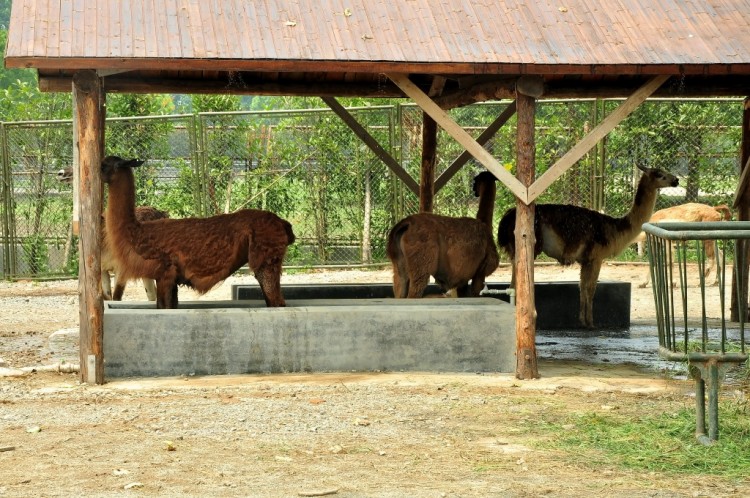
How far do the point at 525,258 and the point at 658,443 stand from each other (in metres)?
3.17

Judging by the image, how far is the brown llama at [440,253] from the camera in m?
12.5

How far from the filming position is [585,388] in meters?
10.1

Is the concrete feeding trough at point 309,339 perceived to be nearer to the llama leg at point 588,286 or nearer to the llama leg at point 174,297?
the llama leg at point 174,297

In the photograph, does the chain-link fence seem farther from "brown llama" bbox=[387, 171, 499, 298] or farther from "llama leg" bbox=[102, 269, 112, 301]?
"brown llama" bbox=[387, 171, 499, 298]

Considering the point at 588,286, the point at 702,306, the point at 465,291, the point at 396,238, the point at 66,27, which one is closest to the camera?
the point at 702,306

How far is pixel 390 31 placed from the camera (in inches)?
412

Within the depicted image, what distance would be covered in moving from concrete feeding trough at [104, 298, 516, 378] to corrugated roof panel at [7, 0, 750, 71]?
229 cm

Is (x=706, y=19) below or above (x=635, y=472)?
above

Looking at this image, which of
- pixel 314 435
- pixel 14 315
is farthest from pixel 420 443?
pixel 14 315

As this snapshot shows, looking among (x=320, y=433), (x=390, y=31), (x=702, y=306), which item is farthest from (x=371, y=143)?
(x=702, y=306)

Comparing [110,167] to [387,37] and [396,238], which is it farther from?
[396,238]

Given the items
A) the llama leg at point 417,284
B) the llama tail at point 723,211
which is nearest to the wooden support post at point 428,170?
the llama leg at point 417,284

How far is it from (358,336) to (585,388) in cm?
208

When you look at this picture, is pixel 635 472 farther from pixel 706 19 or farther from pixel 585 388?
pixel 706 19
